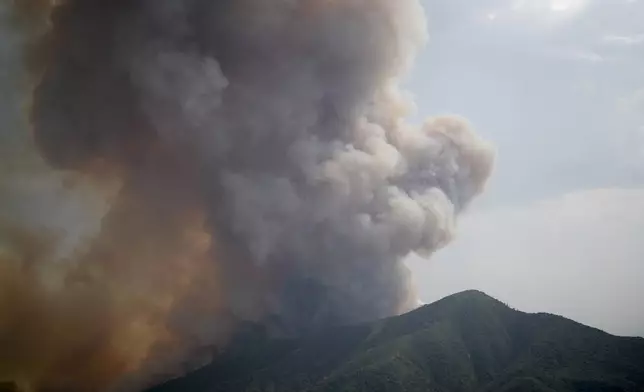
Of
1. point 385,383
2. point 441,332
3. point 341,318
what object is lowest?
point 385,383

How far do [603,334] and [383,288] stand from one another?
1303 inches

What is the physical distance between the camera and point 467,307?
94.2 m

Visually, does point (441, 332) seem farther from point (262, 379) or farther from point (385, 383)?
point (262, 379)

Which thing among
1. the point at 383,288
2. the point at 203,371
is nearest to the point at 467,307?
the point at 383,288

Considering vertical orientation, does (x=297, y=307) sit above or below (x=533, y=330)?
above

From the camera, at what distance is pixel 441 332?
85.2 m

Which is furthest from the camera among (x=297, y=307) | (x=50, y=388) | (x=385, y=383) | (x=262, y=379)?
(x=297, y=307)

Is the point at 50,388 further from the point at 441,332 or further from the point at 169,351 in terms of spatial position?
the point at 441,332

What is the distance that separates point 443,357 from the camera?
79062mm

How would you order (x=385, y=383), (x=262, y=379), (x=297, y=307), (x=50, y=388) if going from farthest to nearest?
(x=297, y=307) < (x=262, y=379) < (x=50, y=388) < (x=385, y=383)

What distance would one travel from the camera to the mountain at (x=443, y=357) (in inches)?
2832

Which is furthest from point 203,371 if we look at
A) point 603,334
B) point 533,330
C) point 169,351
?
point 603,334

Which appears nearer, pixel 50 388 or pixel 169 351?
pixel 50 388

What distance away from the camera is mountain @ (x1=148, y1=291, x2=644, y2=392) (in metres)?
71.9
